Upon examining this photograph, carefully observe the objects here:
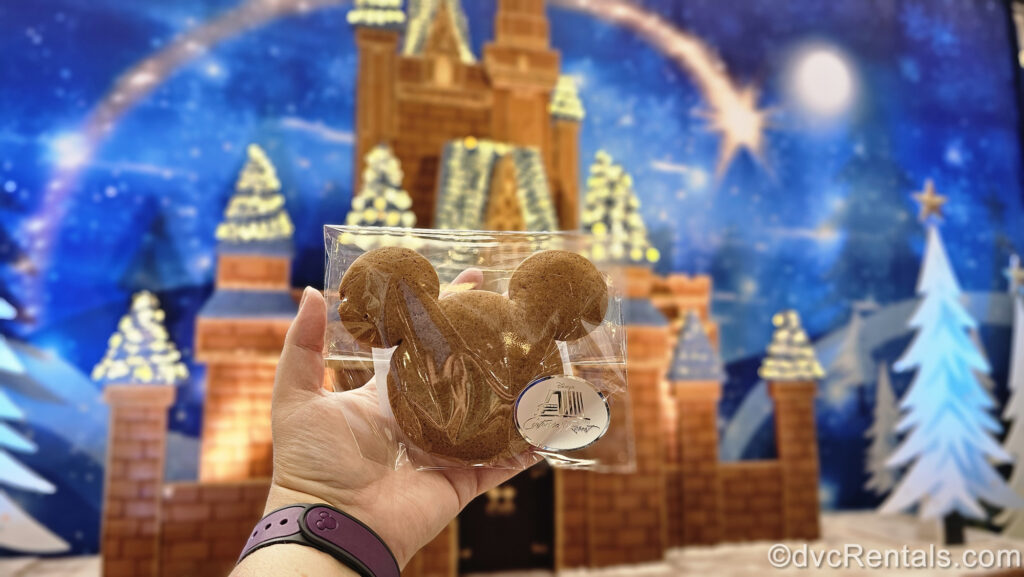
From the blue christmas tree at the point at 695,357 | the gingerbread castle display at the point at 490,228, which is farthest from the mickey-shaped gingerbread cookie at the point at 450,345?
the blue christmas tree at the point at 695,357

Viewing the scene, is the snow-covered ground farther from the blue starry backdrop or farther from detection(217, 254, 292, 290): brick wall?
detection(217, 254, 292, 290): brick wall

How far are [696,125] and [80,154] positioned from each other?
5521mm

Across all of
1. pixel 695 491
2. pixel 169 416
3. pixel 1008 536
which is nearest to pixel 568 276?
pixel 169 416

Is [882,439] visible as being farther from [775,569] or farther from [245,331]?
[245,331]

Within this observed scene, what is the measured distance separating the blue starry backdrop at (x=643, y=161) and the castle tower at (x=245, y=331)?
37 centimetres

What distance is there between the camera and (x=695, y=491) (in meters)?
5.68

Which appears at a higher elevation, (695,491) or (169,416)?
(169,416)

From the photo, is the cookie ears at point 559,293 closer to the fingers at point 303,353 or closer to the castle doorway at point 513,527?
the fingers at point 303,353

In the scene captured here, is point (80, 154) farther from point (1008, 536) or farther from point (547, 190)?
point (1008, 536)

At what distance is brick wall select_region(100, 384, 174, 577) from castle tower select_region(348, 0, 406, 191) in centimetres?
231

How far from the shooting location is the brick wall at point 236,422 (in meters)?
4.63

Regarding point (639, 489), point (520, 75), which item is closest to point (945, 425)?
point (639, 489)

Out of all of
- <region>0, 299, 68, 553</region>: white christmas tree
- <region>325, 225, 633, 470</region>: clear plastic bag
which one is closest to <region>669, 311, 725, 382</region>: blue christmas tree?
<region>325, 225, 633, 470</region>: clear plastic bag

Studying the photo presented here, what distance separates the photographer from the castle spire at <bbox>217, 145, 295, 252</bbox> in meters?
4.79
